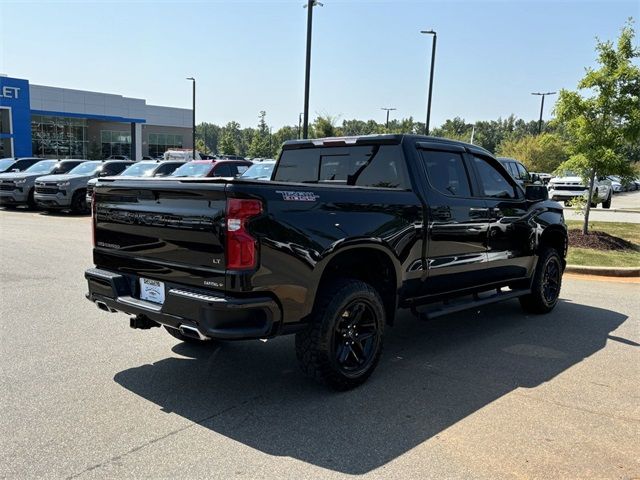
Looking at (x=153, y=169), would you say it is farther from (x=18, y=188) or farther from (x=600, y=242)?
(x=600, y=242)

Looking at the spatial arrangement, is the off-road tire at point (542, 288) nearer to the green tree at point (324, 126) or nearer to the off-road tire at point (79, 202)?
the off-road tire at point (79, 202)

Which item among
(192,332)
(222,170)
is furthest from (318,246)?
(222,170)

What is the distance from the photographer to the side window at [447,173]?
5.31m

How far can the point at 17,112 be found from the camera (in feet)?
143

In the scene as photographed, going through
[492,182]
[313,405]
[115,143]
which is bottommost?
[313,405]

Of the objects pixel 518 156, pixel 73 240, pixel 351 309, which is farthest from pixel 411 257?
pixel 518 156

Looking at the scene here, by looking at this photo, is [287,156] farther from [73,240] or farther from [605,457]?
[73,240]

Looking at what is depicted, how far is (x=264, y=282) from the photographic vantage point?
3.73 metres

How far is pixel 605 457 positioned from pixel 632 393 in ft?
4.24

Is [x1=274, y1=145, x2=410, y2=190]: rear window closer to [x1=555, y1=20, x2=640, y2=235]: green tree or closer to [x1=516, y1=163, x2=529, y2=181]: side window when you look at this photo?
[x1=555, y1=20, x2=640, y2=235]: green tree

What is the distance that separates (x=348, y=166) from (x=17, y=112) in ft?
151

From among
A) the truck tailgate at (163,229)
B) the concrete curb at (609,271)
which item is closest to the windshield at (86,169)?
the concrete curb at (609,271)

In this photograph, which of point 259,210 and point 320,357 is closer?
point 259,210

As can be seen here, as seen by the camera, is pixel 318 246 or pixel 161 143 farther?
pixel 161 143
